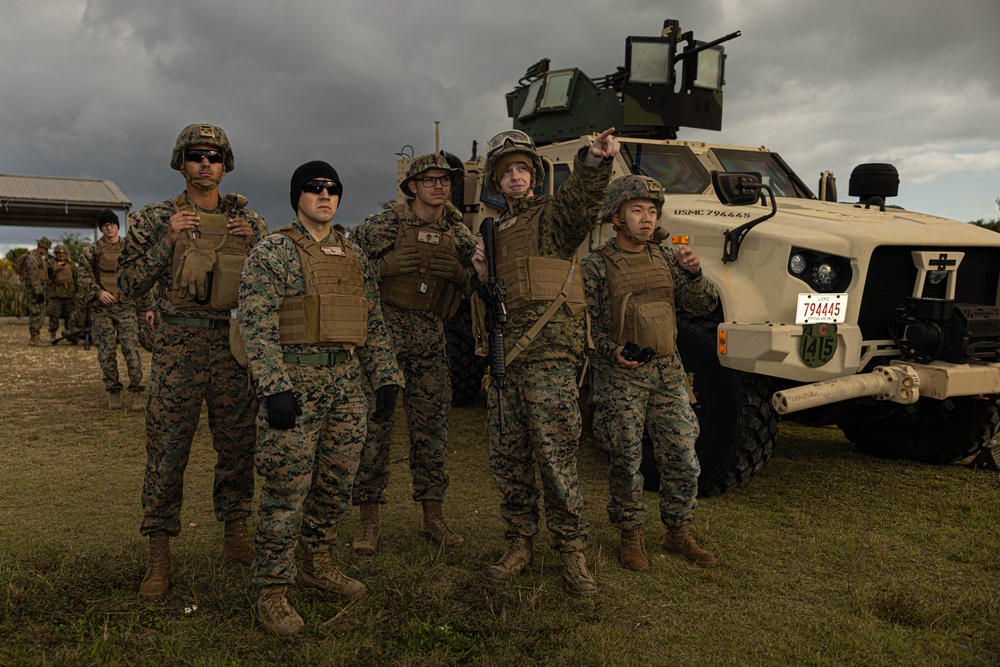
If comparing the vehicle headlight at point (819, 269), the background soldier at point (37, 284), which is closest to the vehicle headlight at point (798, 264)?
the vehicle headlight at point (819, 269)

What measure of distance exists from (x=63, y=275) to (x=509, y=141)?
38.1ft

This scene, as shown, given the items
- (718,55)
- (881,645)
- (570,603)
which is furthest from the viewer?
(718,55)

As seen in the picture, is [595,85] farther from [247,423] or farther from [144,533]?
[144,533]

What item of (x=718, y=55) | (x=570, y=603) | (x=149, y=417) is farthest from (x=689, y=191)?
(x=149, y=417)

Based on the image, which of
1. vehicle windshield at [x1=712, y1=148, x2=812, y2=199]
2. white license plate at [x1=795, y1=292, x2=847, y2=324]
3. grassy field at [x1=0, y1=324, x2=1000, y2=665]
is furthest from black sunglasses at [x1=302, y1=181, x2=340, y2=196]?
vehicle windshield at [x1=712, y1=148, x2=812, y2=199]

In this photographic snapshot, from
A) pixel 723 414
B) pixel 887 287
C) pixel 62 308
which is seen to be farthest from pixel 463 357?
pixel 62 308

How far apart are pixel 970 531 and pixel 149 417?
160 inches

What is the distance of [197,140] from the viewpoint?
3.39 meters

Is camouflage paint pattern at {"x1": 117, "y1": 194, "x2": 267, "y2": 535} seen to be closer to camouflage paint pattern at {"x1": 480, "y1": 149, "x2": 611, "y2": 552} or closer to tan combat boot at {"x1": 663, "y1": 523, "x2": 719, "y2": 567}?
camouflage paint pattern at {"x1": 480, "y1": 149, "x2": 611, "y2": 552}

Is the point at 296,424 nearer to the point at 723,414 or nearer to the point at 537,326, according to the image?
the point at 537,326

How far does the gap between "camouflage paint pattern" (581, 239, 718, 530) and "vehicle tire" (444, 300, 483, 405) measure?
10.2ft

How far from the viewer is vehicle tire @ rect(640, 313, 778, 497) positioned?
4.29 m

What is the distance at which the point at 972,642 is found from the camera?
296 centimetres

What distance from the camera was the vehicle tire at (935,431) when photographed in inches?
199
